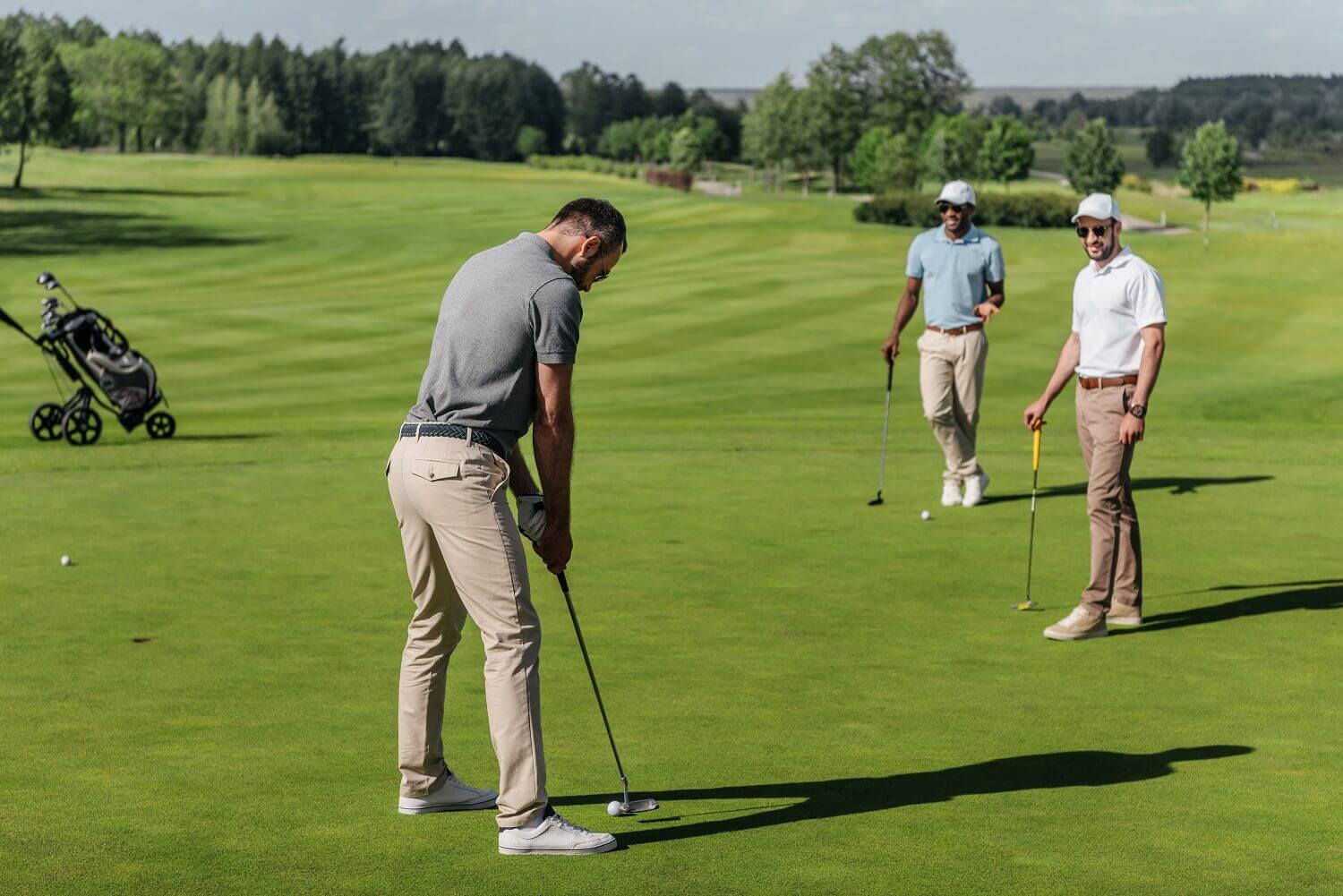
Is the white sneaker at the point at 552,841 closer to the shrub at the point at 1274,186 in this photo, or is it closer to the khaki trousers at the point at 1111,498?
the khaki trousers at the point at 1111,498

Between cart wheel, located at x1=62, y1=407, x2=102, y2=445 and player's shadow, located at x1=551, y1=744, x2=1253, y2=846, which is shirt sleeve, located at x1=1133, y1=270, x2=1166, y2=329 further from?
cart wheel, located at x1=62, y1=407, x2=102, y2=445

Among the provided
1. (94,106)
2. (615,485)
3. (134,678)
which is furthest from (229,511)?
(94,106)

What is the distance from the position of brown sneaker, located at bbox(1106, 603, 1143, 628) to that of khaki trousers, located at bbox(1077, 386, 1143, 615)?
1.1 inches

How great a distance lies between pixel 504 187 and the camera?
108062 mm

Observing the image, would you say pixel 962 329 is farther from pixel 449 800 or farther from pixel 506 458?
pixel 449 800

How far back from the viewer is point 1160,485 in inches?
589

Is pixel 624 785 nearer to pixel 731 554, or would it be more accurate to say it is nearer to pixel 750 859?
pixel 750 859

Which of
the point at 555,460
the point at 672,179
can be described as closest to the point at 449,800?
the point at 555,460

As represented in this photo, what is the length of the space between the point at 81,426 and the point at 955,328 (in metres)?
9.80

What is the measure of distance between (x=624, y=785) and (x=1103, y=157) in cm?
10933

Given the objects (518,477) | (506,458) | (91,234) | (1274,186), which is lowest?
(91,234)

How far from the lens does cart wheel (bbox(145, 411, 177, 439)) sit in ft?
61.6

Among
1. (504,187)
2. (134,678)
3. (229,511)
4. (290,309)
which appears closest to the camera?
(134,678)

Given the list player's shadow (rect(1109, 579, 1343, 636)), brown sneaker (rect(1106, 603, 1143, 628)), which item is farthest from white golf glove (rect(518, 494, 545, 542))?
brown sneaker (rect(1106, 603, 1143, 628))
